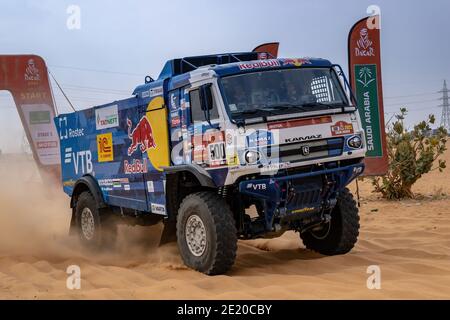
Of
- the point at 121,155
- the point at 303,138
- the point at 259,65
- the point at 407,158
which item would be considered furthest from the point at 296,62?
the point at 407,158

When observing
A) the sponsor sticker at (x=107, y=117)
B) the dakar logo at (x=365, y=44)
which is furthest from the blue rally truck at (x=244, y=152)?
the dakar logo at (x=365, y=44)

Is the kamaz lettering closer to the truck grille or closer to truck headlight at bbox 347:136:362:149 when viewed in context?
the truck grille

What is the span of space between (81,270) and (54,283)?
822 millimetres

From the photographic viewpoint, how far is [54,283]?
7.02 m

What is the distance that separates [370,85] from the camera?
12.3m

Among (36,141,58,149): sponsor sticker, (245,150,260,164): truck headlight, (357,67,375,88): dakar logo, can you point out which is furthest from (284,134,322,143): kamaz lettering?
(36,141,58,149): sponsor sticker

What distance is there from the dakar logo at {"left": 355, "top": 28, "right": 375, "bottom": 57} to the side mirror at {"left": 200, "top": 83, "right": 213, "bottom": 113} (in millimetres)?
6302

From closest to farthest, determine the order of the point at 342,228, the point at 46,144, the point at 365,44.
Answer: the point at 342,228 < the point at 365,44 < the point at 46,144

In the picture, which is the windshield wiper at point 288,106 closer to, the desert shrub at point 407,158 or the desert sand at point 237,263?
the desert sand at point 237,263

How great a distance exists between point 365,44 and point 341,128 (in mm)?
5754

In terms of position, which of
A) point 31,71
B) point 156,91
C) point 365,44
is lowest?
point 156,91

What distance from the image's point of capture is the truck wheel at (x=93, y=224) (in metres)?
9.71

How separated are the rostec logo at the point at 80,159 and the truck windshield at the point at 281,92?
4.14 m

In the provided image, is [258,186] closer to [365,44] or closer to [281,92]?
[281,92]
